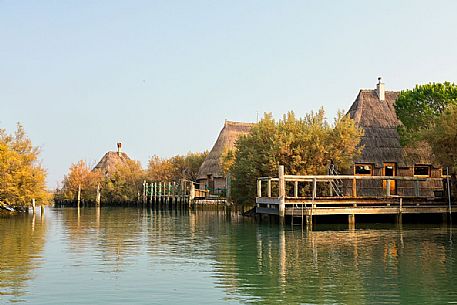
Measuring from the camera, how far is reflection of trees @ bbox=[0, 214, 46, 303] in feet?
38.9

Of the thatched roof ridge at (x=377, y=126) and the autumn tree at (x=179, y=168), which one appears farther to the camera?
the autumn tree at (x=179, y=168)

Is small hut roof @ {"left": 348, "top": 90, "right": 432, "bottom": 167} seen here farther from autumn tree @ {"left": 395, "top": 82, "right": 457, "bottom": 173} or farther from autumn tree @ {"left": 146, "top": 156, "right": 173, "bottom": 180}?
autumn tree @ {"left": 146, "top": 156, "right": 173, "bottom": 180}

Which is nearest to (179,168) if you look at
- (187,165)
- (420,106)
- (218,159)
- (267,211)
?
(187,165)

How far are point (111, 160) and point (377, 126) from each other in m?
64.6

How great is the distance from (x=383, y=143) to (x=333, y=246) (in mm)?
18375

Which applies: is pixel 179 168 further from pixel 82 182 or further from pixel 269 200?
pixel 269 200

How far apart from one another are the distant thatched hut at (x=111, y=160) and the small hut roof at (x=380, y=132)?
57540 millimetres

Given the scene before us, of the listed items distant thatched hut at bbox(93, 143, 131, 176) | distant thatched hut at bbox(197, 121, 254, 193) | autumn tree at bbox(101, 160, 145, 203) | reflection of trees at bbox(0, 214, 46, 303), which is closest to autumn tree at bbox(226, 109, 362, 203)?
reflection of trees at bbox(0, 214, 46, 303)

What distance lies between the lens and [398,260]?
15.5m

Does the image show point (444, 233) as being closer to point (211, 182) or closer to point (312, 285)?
point (312, 285)

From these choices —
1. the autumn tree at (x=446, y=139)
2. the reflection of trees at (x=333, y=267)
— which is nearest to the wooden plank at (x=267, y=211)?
the reflection of trees at (x=333, y=267)

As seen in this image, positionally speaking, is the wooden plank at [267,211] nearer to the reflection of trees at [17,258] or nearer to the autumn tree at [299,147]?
the autumn tree at [299,147]

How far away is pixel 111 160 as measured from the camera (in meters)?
95.2

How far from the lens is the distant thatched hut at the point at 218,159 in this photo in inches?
2427
